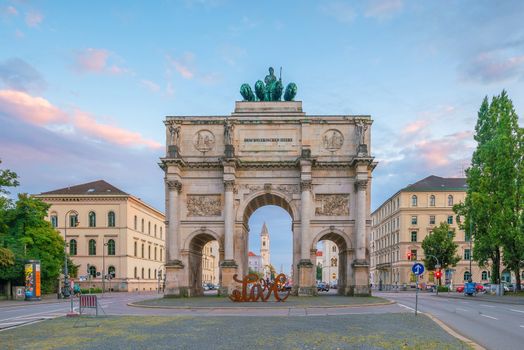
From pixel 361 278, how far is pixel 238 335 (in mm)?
32531

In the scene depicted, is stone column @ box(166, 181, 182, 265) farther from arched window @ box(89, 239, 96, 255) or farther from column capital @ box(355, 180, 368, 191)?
arched window @ box(89, 239, 96, 255)

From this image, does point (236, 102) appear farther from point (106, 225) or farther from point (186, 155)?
point (106, 225)

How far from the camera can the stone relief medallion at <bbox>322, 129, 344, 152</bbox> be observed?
5159 centimetres

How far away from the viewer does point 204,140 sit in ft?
171

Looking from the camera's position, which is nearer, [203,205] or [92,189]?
[203,205]

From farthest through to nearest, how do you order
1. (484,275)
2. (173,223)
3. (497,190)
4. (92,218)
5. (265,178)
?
(484,275) < (92,218) < (497,190) < (265,178) < (173,223)

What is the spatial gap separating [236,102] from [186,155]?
22.7 feet

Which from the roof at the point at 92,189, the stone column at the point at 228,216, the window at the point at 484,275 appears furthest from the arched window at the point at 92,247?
the window at the point at 484,275

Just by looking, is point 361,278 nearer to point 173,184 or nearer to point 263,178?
point 263,178

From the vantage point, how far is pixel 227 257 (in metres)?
49.0

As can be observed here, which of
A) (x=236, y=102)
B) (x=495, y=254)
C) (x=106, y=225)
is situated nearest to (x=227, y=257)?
(x=236, y=102)

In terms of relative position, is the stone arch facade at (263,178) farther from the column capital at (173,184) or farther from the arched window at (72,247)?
the arched window at (72,247)

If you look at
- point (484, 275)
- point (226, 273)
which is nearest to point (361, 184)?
point (226, 273)

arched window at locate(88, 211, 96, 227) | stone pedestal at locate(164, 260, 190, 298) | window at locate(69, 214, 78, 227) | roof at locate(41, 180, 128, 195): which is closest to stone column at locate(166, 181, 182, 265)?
stone pedestal at locate(164, 260, 190, 298)
